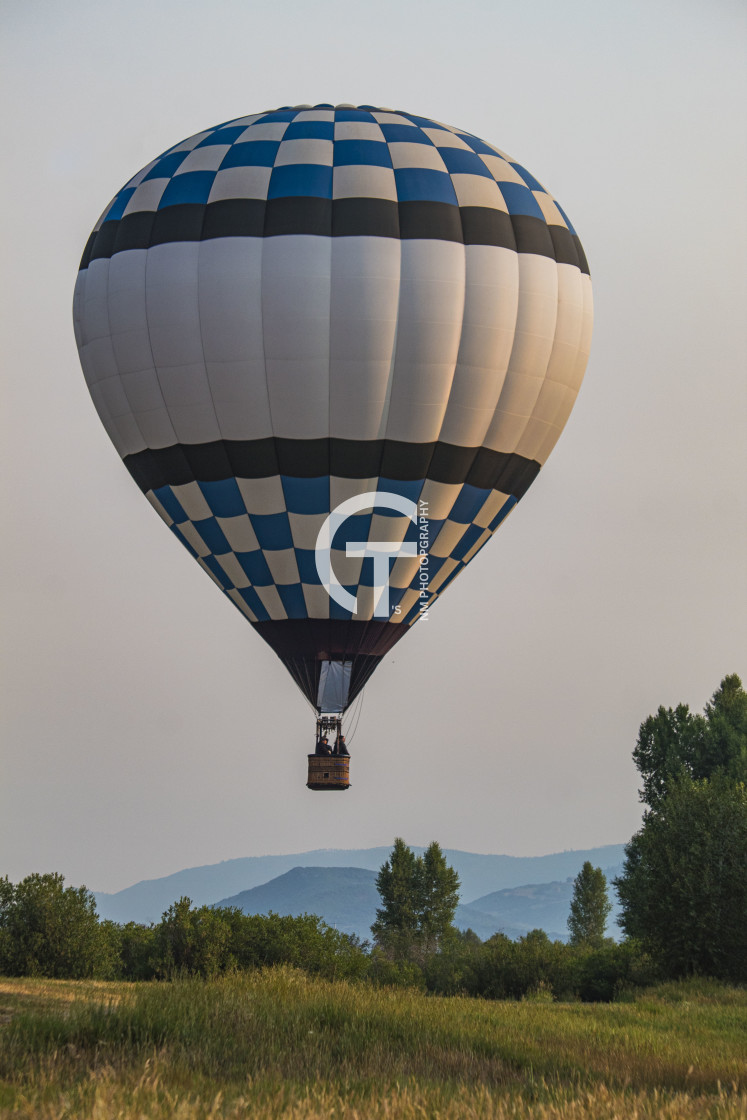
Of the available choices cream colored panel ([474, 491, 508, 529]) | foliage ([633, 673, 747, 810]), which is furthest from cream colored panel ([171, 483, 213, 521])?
foliage ([633, 673, 747, 810])

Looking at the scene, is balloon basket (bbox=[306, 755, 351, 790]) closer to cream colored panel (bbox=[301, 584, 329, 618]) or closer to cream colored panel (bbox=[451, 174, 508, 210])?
cream colored panel (bbox=[301, 584, 329, 618])

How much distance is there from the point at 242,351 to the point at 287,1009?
12.6 metres

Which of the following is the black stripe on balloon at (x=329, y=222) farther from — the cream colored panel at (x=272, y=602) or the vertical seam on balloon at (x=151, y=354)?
the cream colored panel at (x=272, y=602)

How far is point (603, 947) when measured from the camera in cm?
4794

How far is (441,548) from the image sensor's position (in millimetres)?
25578

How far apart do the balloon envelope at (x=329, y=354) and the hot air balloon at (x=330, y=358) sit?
4 centimetres

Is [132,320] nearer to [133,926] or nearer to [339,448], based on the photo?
[339,448]

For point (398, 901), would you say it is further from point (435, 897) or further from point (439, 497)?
point (439, 497)

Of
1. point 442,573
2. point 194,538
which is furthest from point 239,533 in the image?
point 442,573

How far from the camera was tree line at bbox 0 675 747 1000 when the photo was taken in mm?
32781

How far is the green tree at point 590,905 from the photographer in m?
112

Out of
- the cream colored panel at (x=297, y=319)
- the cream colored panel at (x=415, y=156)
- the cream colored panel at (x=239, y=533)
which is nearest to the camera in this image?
the cream colored panel at (x=297, y=319)

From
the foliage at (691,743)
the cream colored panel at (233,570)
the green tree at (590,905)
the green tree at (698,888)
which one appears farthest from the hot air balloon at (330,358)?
the green tree at (590,905)

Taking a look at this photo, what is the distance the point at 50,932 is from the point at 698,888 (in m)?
22.5
